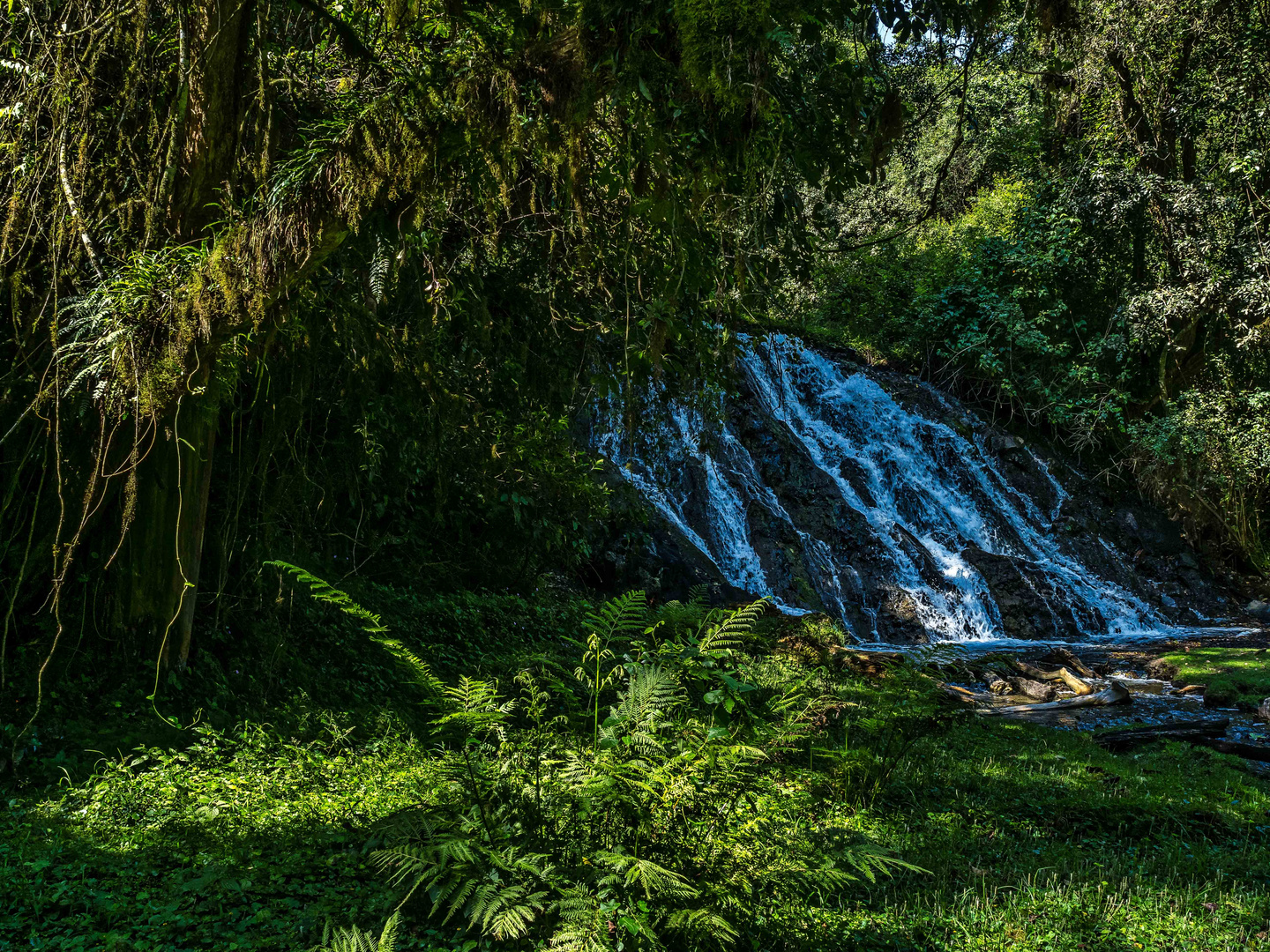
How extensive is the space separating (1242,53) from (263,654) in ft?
55.6

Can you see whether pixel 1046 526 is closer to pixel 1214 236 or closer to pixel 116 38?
pixel 1214 236

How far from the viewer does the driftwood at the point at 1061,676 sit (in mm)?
10096

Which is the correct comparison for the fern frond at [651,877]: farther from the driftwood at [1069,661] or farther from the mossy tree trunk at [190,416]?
the driftwood at [1069,661]

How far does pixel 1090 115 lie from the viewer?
16.2 m

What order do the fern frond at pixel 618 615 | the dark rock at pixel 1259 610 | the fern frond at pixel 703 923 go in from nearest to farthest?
Answer: the fern frond at pixel 703 923
the fern frond at pixel 618 615
the dark rock at pixel 1259 610

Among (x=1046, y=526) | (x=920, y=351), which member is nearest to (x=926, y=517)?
(x=1046, y=526)

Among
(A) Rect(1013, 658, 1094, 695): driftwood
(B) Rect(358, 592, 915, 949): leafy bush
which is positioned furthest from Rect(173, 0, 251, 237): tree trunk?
(A) Rect(1013, 658, 1094, 695): driftwood

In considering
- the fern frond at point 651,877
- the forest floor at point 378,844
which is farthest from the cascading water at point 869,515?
the fern frond at point 651,877

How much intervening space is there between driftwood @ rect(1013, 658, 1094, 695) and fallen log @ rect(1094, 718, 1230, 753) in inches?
59.6

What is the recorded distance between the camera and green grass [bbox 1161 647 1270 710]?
9625 mm

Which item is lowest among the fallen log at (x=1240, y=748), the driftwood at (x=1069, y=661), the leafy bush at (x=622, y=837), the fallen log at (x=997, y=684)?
the fallen log at (x=1240, y=748)

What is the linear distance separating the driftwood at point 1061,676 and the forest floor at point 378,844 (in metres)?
4.07

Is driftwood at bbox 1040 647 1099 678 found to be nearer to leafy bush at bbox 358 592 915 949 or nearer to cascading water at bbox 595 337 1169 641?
cascading water at bbox 595 337 1169 641

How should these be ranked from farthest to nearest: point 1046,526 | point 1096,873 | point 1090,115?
point 1046,526 → point 1090,115 → point 1096,873
